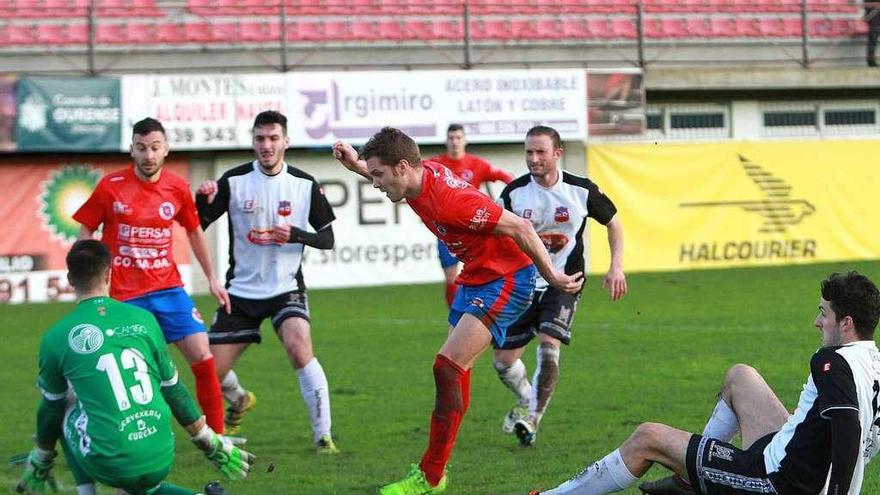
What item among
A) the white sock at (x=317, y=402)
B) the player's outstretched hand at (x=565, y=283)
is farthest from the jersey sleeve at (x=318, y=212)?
the player's outstretched hand at (x=565, y=283)

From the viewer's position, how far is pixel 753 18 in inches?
1105

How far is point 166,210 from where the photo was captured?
8.95 m

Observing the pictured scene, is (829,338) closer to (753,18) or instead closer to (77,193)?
(77,193)

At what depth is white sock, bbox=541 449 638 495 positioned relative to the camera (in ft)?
19.9

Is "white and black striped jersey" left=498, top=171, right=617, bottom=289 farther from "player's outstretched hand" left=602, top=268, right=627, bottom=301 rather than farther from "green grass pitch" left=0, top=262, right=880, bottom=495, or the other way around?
"green grass pitch" left=0, top=262, right=880, bottom=495

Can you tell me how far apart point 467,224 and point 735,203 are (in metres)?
19.1

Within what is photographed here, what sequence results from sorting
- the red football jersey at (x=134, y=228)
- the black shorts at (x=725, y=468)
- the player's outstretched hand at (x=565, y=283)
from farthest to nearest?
the red football jersey at (x=134, y=228)
the player's outstretched hand at (x=565, y=283)
the black shorts at (x=725, y=468)

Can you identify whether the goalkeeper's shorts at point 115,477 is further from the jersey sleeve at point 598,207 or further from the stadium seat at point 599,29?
the stadium seat at point 599,29

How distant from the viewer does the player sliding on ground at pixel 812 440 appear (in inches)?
211

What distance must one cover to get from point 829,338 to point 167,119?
17.6 meters

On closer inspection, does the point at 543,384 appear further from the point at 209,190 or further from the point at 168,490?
the point at 168,490

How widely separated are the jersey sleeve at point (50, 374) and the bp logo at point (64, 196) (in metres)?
16.8

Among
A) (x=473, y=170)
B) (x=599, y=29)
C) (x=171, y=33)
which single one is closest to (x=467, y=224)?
(x=473, y=170)

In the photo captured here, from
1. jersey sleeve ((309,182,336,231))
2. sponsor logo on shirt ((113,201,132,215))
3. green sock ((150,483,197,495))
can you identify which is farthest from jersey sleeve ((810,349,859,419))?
sponsor logo on shirt ((113,201,132,215))
